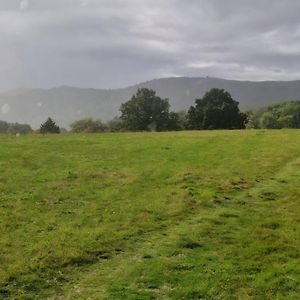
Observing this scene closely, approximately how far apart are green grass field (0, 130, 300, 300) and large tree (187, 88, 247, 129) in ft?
200

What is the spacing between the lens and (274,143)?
144ft

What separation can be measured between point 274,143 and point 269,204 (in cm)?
2045

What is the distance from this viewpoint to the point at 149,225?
2075 cm

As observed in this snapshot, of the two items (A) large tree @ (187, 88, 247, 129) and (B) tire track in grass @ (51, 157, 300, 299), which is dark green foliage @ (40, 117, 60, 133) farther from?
(B) tire track in grass @ (51, 157, 300, 299)

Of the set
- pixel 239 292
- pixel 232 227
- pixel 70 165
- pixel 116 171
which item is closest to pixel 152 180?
pixel 116 171

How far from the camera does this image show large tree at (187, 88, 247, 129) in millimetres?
98938

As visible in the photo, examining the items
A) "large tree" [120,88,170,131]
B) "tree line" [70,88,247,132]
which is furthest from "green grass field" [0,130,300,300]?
"large tree" [120,88,170,131]

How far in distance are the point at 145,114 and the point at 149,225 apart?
309 ft

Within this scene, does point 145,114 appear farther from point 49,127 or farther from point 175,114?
point 49,127

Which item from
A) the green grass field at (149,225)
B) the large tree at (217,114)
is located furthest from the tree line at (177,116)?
the green grass field at (149,225)

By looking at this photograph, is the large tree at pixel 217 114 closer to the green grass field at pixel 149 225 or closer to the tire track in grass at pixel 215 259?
the green grass field at pixel 149 225

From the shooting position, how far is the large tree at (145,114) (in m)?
113

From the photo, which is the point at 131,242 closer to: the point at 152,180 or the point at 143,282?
the point at 143,282

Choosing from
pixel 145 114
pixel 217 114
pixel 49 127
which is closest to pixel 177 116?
pixel 145 114
